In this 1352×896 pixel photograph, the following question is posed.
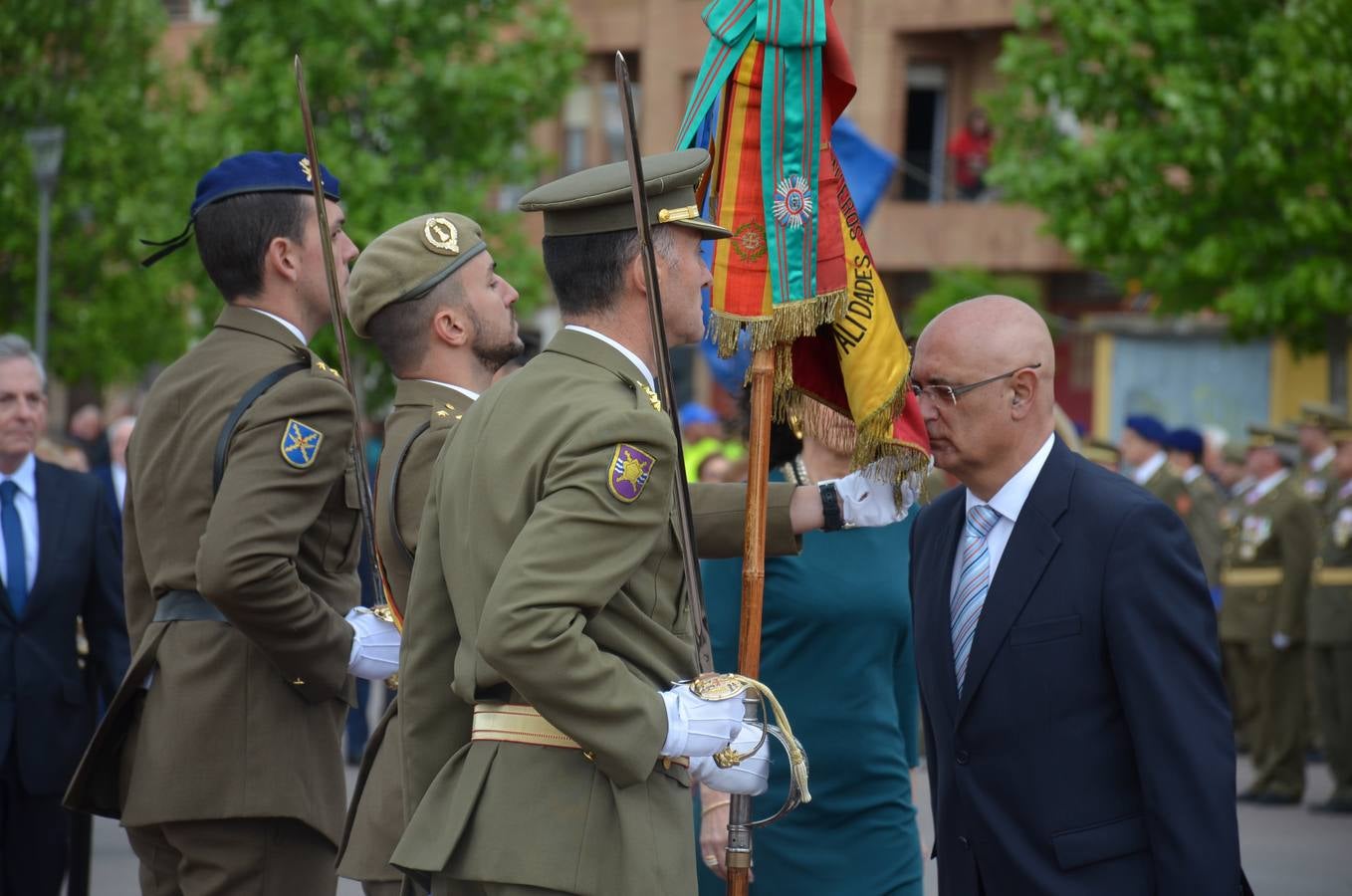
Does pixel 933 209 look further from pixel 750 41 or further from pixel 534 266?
pixel 750 41

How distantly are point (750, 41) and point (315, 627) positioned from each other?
5.49 ft

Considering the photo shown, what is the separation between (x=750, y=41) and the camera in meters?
3.92

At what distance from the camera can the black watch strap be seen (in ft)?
13.4

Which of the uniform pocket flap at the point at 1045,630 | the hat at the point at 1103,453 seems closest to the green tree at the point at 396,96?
the hat at the point at 1103,453

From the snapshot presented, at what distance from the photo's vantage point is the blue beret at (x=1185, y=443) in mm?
14992

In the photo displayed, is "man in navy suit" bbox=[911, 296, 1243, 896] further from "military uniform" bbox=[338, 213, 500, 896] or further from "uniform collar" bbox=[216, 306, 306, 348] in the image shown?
"uniform collar" bbox=[216, 306, 306, 348]

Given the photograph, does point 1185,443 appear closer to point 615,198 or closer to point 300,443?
point 300,443

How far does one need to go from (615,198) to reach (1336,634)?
988cm

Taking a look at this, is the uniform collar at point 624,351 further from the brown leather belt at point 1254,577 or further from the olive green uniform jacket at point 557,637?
the brown leather belt at point 1254,577

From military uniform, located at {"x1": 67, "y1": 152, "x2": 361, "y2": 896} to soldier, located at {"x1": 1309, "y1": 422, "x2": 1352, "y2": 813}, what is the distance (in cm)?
904

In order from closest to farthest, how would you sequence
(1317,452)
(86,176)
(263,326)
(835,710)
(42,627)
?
(263,326) < (835,710) < (42,627) < (1317,452) < (86,176)

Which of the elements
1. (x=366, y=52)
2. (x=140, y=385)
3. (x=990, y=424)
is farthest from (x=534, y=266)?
(x=990, y=424)

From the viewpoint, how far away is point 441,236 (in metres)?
4.40

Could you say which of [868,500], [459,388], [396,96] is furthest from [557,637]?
[396,96]
